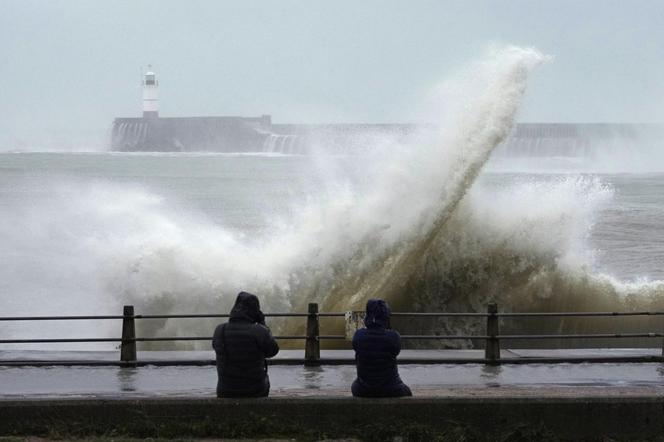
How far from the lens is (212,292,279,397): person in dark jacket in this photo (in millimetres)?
9672

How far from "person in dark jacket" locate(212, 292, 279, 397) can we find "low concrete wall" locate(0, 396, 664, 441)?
1.10 ft

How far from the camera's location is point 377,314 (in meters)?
9.70

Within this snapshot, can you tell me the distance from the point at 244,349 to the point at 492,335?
15.0ft

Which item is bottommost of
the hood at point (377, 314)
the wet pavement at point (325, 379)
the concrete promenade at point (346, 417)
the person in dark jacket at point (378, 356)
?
the concrete promenade at point (346, 417)

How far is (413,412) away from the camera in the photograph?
9.38m

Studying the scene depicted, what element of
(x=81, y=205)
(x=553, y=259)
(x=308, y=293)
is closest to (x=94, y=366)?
(x=308, y=293)

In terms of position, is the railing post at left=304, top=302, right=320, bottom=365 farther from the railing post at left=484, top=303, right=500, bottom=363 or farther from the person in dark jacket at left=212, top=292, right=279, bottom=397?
the person in dark jacket at left=212, top=292, right=279, bottom=397

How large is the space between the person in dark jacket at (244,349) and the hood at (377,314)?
0.81 meters

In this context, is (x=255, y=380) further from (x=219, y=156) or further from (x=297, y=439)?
(x=219, y=156)

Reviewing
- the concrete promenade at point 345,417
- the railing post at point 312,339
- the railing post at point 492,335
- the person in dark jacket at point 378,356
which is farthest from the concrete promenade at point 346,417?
the railing post at point 312,339

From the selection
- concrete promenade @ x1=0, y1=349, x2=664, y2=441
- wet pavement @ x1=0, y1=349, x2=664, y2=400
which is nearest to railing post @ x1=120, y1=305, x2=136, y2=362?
wet pavement @ x1=0, y1=349, x2=664, y2=400

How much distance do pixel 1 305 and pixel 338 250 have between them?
29.8 feet

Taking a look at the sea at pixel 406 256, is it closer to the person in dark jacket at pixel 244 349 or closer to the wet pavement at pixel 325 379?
the wet pavement at pixel 325 379

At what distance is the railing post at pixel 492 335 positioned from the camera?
44.1ft
